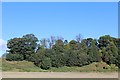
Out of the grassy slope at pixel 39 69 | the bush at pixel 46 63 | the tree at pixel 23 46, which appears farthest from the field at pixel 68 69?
the tree at pixel 23 46

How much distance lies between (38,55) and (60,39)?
16.4ft

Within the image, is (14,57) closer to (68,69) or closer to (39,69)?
(39,69)

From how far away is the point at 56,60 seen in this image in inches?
1243

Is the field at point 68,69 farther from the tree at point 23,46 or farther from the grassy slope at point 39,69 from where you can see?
the tree at point 23,46

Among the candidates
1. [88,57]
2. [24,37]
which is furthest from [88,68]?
[24,37]

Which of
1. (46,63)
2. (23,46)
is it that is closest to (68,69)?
(46,63)

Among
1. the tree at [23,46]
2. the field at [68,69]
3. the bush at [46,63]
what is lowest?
the field at [68,69]

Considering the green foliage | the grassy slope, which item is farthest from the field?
the green foliage

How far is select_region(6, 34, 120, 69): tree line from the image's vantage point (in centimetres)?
3167

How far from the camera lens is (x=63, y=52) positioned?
3309cm

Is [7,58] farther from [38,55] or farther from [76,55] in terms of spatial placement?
[76,55]

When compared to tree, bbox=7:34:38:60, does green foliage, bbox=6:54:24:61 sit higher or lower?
lower

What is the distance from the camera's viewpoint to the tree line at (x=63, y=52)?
3167cm

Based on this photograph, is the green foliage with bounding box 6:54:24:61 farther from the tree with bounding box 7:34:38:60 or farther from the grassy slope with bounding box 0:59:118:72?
the grassy slope with bounding box 0:59:118:72
